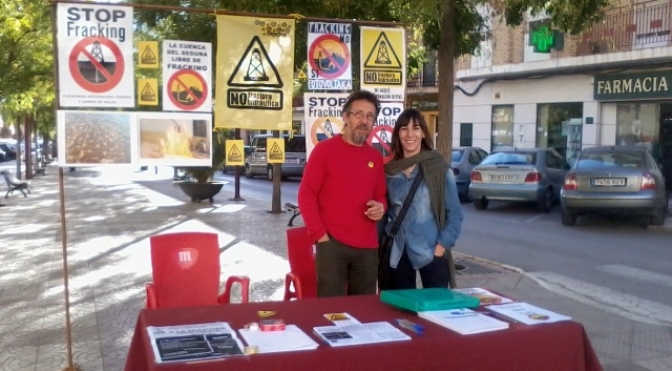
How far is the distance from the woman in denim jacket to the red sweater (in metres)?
0.24

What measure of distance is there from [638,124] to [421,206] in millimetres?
19247

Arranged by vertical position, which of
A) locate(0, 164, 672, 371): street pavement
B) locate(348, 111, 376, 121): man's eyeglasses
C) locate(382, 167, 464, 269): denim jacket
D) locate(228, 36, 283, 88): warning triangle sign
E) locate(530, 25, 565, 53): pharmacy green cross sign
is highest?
locate(530, 25, 565, 53): pharmacy green cross sign

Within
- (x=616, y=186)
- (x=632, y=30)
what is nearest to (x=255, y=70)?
(x=616, y=186)

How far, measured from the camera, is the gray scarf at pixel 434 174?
15.9 ft

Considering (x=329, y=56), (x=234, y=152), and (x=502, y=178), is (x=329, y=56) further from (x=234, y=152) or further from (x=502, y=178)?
(x=502, y=178)

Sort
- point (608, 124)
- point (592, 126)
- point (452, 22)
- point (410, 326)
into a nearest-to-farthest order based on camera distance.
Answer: point (410, 326)
point (452, 22)
point (608, 124)
point (592, 126)

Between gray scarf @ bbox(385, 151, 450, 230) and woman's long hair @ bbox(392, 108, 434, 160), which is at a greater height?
woman's long hair @ bbox(392, 108, 434, 160)

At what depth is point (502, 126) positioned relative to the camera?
27.1 m

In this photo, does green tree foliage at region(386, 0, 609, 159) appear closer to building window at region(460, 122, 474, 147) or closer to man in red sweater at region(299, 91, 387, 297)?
man in red sweater at region(299, 91, 387, 297)

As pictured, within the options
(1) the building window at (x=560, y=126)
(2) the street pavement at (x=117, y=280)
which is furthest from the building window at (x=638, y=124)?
(2) the street pavement at (x=117, y=280)

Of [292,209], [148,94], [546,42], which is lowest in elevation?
[292,209]

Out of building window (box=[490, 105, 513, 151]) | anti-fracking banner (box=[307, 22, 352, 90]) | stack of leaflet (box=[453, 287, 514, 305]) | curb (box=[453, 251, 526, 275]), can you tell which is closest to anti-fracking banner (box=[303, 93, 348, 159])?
anti-fracking banner (box=[307, 22, 352, 90])

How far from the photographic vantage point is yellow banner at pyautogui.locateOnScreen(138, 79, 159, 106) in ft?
18.3

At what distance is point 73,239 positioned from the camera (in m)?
12.5
